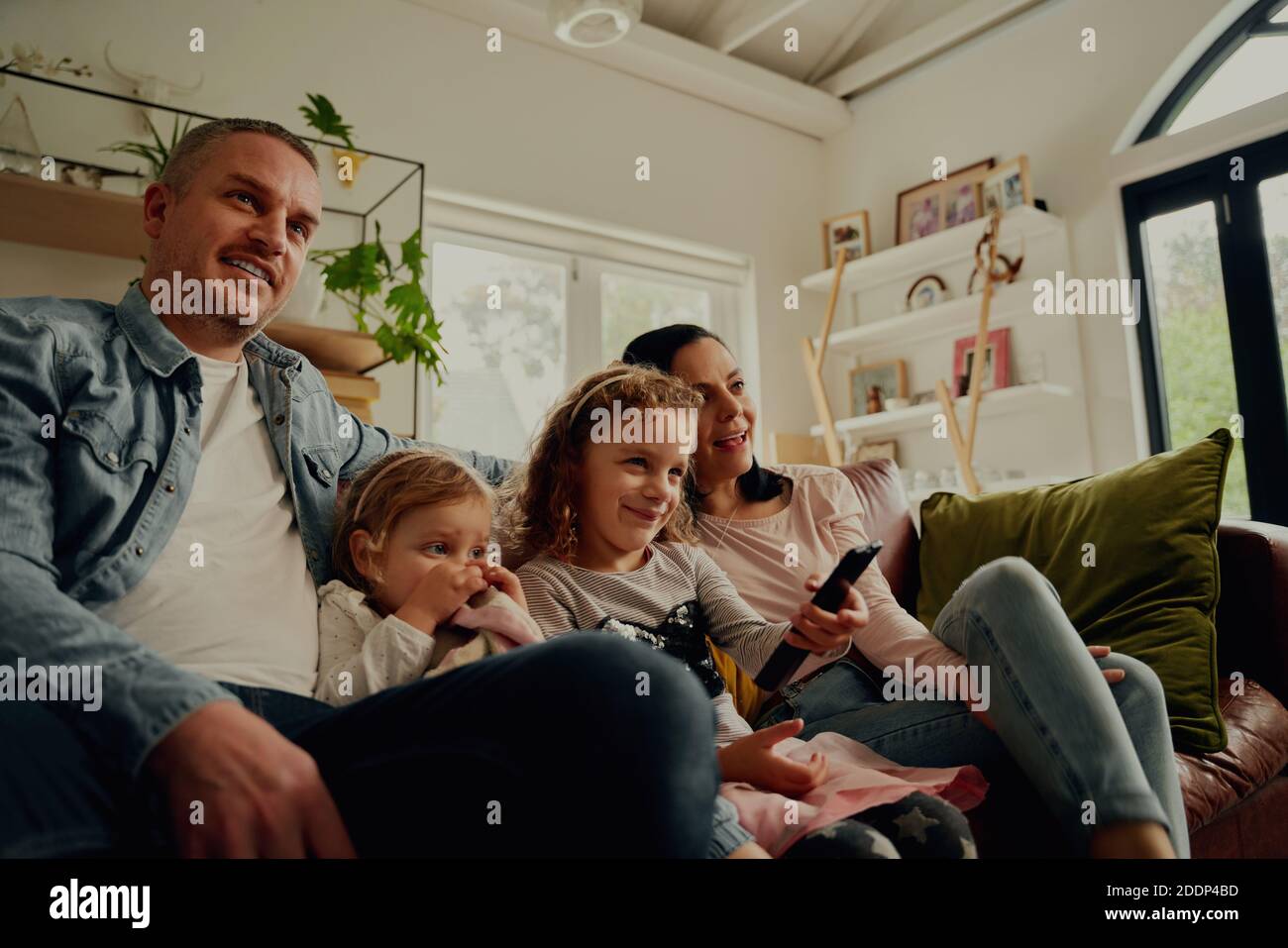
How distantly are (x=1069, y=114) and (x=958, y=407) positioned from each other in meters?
1.26

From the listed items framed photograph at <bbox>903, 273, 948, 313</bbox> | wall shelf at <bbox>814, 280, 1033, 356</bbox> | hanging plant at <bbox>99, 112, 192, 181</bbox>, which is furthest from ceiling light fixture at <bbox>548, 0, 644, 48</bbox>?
framed photograph at <bbox>903, 273, 948, 313</bbox>

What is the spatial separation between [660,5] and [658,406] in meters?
3.22

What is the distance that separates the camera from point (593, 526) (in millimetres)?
1397

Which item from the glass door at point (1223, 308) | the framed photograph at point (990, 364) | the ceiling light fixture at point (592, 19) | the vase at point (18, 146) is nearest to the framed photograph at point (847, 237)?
the framed photograph at point (990, 364)

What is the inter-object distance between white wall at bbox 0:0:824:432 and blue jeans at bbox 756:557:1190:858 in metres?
2.75

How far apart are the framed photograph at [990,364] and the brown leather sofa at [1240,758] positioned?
7.49 ft

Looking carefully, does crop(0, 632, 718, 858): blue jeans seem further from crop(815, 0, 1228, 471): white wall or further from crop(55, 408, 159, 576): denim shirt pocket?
crop(815, 0, 1228, 471): white wall

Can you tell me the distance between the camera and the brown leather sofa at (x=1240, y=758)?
119 centimetres

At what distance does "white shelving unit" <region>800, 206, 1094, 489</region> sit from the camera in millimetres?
3746

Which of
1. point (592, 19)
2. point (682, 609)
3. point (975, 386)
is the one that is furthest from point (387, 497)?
point (975, 386)

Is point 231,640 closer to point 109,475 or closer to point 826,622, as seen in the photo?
point 109,475

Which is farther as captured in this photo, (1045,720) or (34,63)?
(34,63)

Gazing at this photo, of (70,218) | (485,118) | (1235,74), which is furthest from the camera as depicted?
(485,118)

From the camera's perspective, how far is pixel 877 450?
437 centimetres
